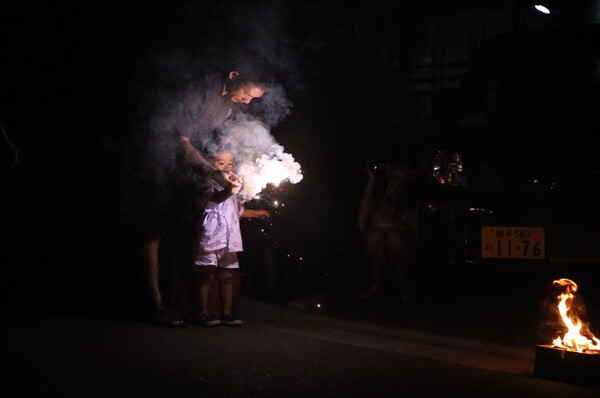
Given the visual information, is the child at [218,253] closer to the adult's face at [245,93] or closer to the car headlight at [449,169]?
the adult's face at [245,93]

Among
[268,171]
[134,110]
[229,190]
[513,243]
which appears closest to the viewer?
[513,243]

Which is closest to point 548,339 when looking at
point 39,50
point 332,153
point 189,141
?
point 189,141

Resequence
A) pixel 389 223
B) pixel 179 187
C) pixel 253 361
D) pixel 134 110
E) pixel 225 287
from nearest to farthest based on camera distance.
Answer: pixel 253 361
pixel 225 287
pixel 179 187
pixel 134 110
pixel 389 223

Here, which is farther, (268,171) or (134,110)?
(134,110)

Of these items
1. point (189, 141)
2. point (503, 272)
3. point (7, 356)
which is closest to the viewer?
point (7, 356)

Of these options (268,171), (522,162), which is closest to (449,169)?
(522,162)

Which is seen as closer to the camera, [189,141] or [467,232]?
[467,232]

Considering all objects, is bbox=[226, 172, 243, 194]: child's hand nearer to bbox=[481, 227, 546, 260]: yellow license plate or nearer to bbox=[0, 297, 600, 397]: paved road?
bbox=[0, 297, 600, 397]: paved road

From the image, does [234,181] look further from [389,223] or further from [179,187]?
[389,223]

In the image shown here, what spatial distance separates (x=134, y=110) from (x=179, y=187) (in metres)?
1.64

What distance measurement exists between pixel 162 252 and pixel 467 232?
297 cm

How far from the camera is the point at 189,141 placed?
8.13 m

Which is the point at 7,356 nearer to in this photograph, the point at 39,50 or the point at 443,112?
the point at 443,112

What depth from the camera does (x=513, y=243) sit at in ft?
24.1
